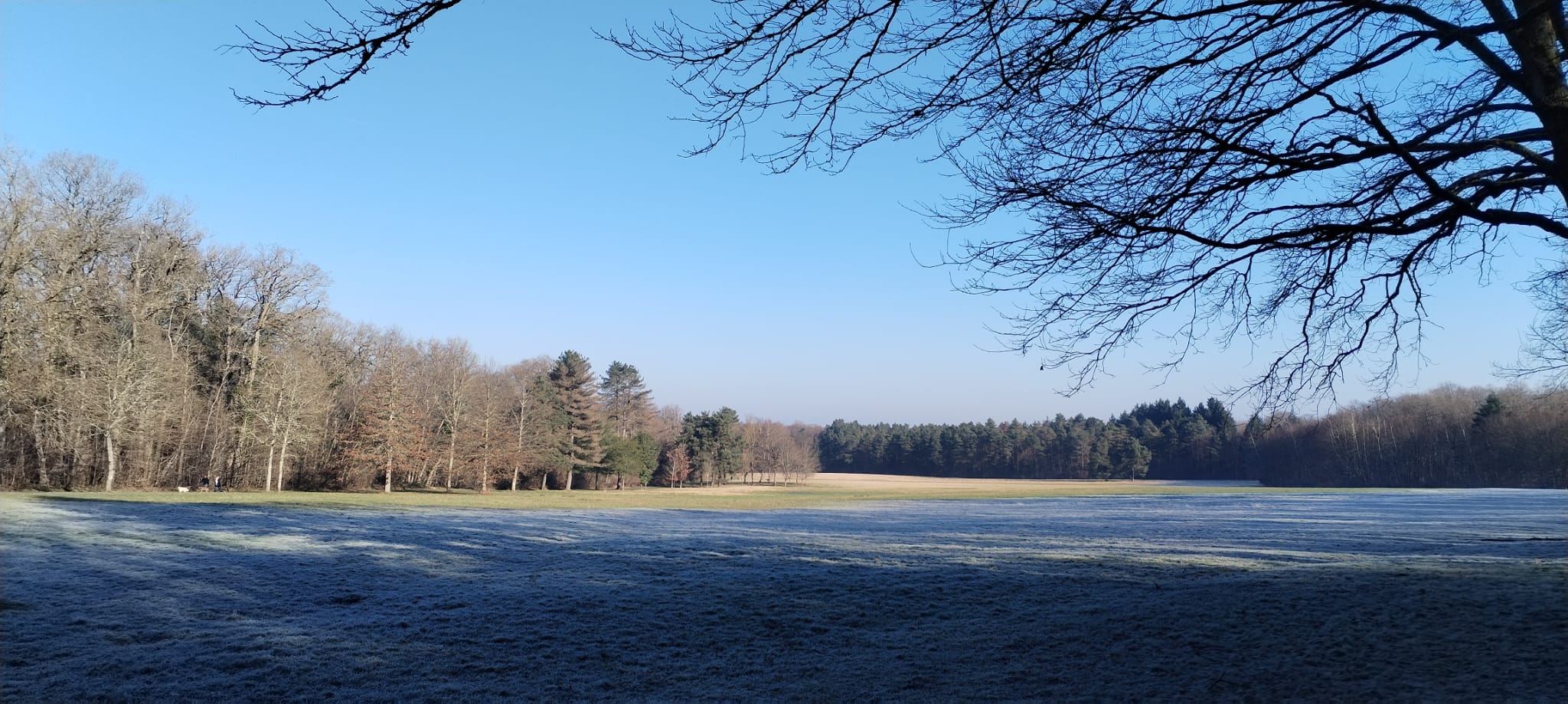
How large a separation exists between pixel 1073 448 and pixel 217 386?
10140cm

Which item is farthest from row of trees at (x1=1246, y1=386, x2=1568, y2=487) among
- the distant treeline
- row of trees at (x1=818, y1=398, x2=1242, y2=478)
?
row of trees at (x1=818, y1=398, x2=1242, y2=478)

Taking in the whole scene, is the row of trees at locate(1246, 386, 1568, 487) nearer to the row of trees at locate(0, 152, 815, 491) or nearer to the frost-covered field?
the frost-covered field

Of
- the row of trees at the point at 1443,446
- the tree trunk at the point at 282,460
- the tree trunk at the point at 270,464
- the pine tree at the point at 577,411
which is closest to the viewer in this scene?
the tree trunk at the point at 270,464

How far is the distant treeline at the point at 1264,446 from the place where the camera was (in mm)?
52562

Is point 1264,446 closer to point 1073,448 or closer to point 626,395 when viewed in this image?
point 1073,448

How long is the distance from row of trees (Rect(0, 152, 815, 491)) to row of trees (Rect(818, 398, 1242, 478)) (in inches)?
2560

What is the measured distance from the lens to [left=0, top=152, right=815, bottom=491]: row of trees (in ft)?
99.2

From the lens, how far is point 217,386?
42.8 meters

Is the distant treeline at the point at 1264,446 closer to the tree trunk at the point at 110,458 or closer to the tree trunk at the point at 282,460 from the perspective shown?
the tree trunk at the point at 110,458

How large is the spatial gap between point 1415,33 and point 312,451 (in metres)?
53.7

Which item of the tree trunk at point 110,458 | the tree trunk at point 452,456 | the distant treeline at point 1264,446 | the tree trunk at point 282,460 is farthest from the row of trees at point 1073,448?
the tree trunk at point 110,458

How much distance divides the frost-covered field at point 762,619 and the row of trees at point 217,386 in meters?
20.6

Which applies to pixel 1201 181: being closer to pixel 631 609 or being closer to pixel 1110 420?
pixel 631 609

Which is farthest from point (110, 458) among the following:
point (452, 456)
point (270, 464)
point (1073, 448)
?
point (1073, 448)
